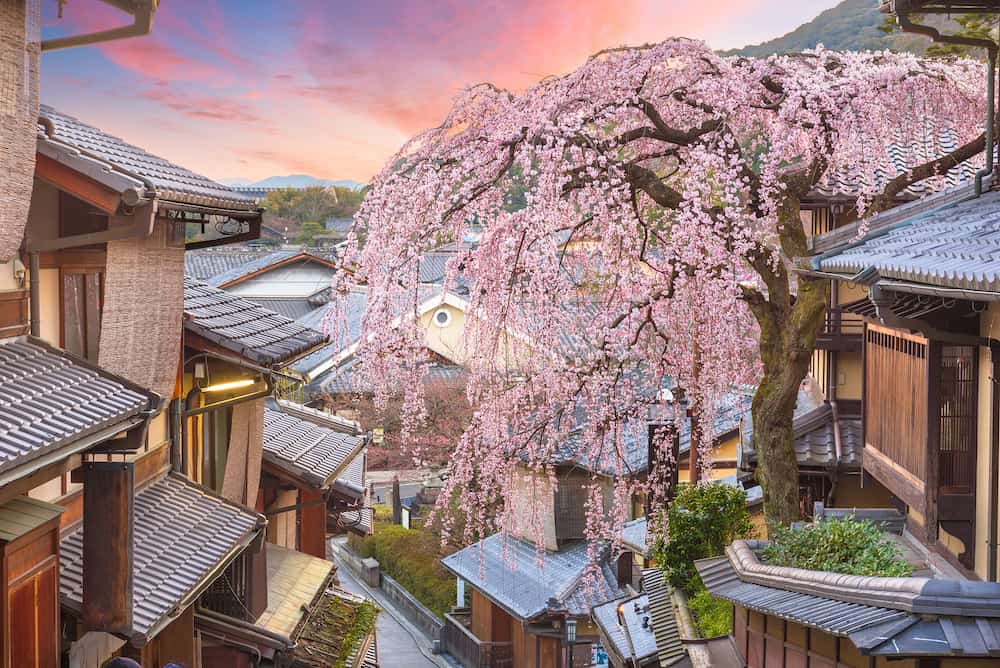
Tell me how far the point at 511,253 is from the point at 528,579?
49.9 feet

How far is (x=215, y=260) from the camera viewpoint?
5309cm

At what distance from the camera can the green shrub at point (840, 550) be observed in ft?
26.0

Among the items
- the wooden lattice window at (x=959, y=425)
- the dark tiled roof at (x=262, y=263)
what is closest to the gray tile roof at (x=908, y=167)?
the wooden lattice window at (x=959, y=425)

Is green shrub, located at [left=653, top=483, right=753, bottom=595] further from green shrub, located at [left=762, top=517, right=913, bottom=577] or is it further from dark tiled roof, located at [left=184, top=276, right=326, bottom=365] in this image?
dark tiled roof, located at [left=184, top=276, right=326, bottom=365]

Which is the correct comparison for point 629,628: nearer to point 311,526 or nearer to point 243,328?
point 311,526

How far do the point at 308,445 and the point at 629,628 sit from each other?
607cm

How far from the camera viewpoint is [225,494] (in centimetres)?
1219

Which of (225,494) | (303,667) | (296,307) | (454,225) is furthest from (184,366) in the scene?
A: (296,307)

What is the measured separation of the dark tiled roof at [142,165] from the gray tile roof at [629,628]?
7823mm

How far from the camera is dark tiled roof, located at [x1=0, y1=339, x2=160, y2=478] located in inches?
219

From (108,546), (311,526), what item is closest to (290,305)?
(311,526)

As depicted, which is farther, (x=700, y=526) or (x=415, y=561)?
(x=415, y=561)

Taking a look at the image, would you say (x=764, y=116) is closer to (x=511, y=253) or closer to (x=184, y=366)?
(x=511, y=253)

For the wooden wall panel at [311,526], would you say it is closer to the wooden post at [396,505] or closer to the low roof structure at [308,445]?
the low roof structure at [308,445]
